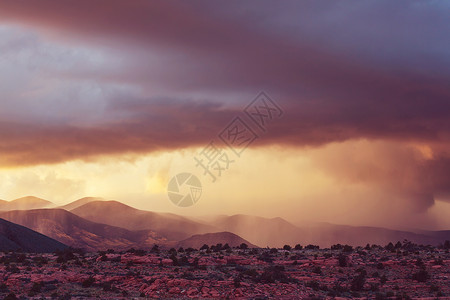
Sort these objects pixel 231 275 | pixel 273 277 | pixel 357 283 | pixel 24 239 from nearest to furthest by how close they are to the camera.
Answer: pixel 357 283
pixel 273 277
pixel 231 275
pixel 24 239

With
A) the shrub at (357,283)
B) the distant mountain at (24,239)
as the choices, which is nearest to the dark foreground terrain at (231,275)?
the shrub at (357,283)

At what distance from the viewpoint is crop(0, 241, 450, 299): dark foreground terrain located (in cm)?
5234

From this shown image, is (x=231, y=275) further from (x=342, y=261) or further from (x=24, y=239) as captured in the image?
(x=24, y=239)

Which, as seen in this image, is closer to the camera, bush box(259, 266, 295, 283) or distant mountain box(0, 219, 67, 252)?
bush box(259, 266, 295, 283)

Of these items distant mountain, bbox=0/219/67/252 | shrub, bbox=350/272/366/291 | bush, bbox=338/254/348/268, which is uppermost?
distant mountain, bbox=0/219/67/252

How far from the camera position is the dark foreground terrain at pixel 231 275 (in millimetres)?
52344

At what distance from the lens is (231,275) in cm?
5825

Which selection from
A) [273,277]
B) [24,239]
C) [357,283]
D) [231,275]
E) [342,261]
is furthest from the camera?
[24,239]

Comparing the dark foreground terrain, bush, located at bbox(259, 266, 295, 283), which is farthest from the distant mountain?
bush, located at bbox(259, 266, 295, 283)

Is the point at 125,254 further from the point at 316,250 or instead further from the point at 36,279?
the point at 316,250

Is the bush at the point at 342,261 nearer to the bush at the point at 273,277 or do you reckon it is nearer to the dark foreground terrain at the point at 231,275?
the dark foreground terrain at the point at 231,275

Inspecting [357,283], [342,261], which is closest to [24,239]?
[342,261]

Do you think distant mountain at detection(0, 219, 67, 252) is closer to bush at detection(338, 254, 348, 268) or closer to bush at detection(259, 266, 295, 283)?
bush at detection(338, 254, 348, 268)

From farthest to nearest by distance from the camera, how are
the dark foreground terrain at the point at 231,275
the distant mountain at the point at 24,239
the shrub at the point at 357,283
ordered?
the distant mountain at the point at 24,239 → the shrub at the point at 357,283 → the dark foreground terrain at the point at 231,275
